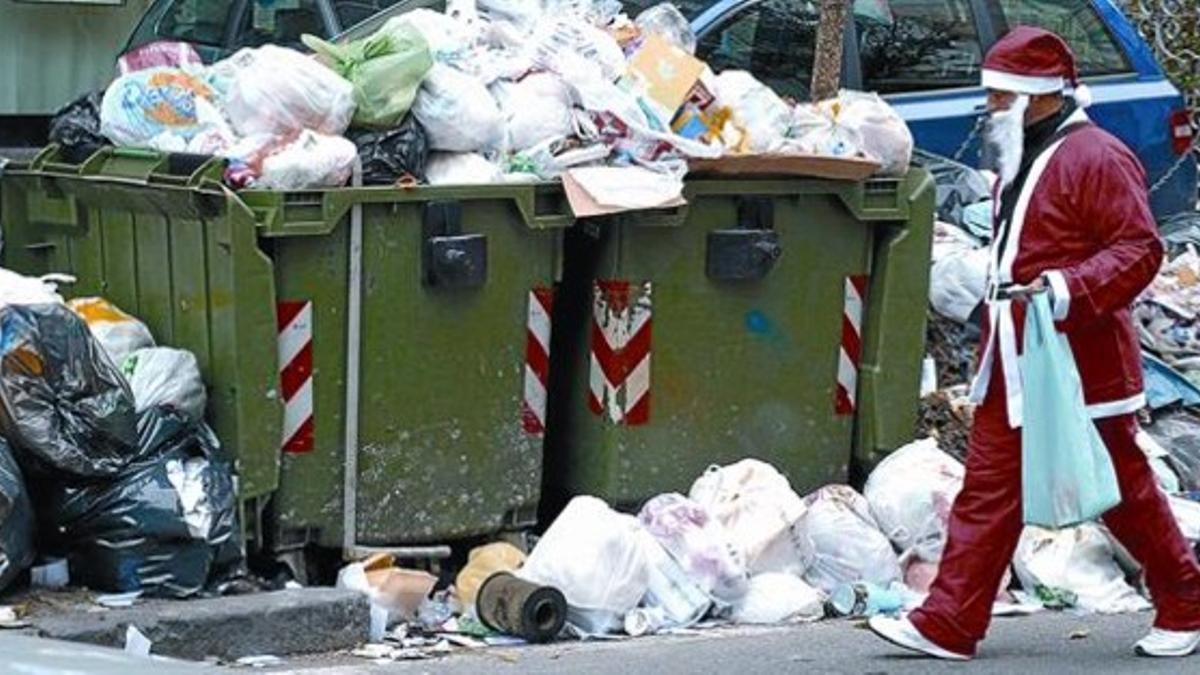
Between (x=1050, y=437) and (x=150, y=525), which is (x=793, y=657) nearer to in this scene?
(x=1050, y=437)

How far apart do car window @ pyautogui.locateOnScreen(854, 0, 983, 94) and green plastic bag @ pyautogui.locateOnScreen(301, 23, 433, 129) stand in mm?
3459

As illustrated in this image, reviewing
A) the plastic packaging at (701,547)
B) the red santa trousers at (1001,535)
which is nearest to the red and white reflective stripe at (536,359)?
the plastic packaging at (701,547)

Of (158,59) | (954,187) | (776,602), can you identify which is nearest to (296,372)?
(158,59)

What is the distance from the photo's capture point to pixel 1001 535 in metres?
6.40

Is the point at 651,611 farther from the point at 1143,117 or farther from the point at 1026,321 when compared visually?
the point at 1143,117

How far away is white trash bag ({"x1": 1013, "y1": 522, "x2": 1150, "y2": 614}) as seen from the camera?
24.8 ft

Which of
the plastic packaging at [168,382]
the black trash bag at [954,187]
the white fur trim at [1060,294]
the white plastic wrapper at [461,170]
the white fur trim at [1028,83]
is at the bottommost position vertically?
the plastic packaging at [168,382]

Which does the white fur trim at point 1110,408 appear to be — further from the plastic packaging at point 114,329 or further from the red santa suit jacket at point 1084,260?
the plastic packaging at point 114,329

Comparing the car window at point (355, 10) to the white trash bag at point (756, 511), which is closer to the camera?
the white trash bag at point (756, 511)

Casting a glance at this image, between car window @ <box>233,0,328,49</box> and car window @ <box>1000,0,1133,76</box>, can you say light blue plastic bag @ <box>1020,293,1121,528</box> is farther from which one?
car window @ <box>1000,0,1133,76</box>

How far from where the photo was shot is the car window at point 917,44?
1049 centimetres

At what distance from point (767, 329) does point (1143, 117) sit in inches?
148

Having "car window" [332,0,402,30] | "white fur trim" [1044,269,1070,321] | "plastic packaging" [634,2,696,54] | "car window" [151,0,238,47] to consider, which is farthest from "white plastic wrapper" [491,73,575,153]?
"car window" [151,0,238,47]

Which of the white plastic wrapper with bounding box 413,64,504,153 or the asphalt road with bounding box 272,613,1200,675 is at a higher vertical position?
the white plastic wrapper with bounding box 413,64,504,153
